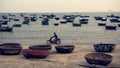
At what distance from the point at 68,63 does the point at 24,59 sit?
523 centimetres

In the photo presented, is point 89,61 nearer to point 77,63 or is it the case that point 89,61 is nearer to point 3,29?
point 77,63

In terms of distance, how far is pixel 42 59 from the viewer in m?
34.5

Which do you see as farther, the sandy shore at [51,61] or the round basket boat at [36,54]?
the round basket boat at [36,54]

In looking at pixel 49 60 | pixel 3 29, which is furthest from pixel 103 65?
pixel 3 29

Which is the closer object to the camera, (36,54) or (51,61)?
(51,61)

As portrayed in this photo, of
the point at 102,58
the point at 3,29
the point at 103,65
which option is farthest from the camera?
the point at 3,29

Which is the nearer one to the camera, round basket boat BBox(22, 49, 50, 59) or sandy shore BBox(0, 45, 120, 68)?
sandy shore BBox(0, 45, 120, 68)

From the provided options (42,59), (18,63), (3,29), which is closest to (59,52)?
(42,59)

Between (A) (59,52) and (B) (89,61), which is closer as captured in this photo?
(B) (89,61)

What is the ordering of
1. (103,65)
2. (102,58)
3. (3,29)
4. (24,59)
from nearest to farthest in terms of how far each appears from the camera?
(103,65), (102,58), (24,59), (3,29)

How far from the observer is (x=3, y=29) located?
9194 cm

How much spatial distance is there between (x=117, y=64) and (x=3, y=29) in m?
64.2

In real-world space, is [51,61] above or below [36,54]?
below

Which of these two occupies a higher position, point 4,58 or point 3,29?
point 4,58
